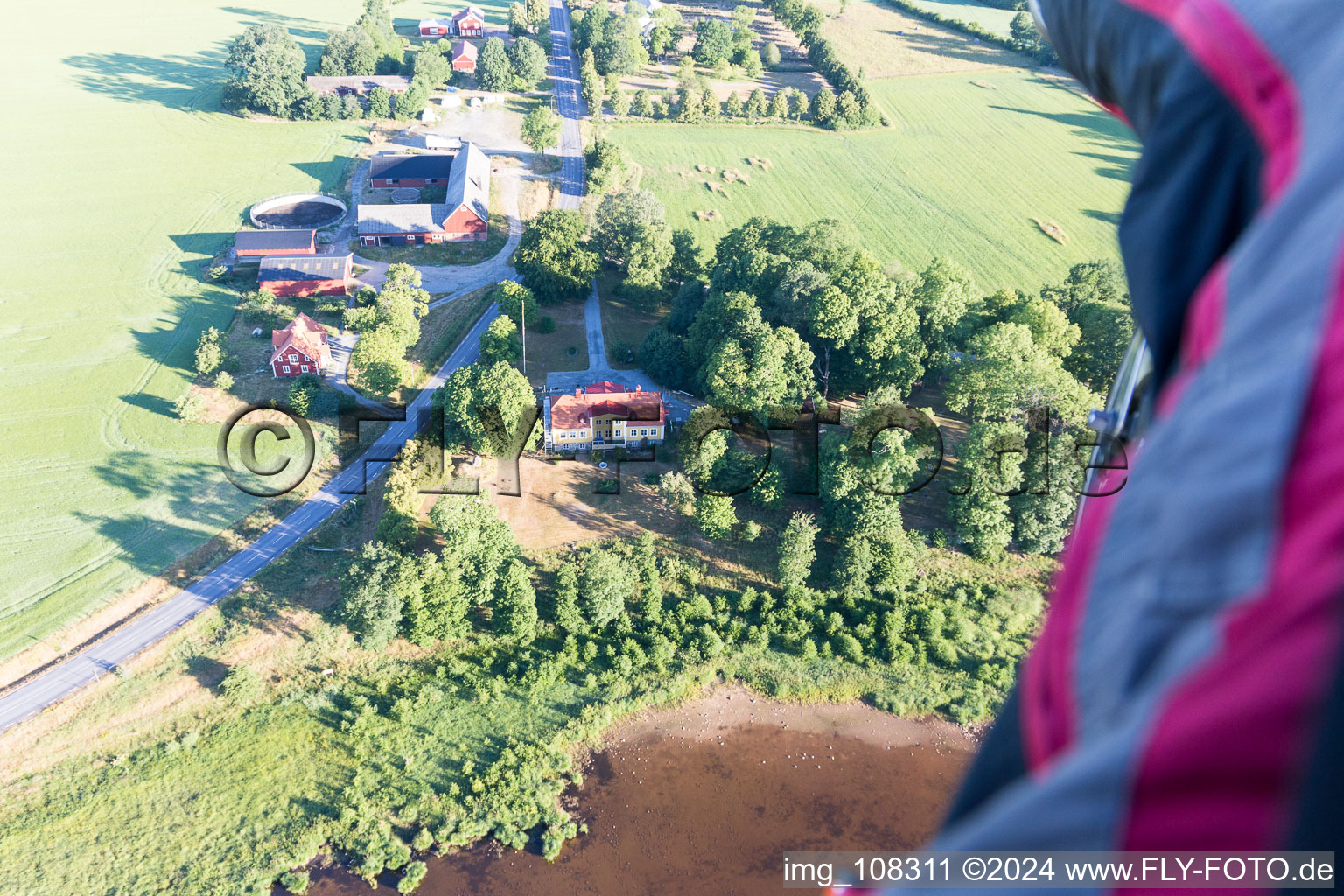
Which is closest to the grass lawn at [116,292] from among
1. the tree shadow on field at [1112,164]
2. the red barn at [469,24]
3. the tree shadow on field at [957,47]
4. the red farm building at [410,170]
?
the red farm building at [410,170]

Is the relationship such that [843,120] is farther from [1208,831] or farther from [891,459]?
[1208,831]

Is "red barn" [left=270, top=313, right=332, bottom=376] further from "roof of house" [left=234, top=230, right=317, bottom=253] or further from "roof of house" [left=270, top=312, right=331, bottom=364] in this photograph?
"roof of house" [left=234, top=230, right=317, bottom=253]

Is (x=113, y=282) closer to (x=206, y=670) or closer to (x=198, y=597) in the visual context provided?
(x=198, y=597)

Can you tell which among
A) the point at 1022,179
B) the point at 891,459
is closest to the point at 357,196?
the point at 891,459

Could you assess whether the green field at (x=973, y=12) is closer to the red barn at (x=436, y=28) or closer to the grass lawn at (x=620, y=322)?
the red barn at (x=436, y=28)

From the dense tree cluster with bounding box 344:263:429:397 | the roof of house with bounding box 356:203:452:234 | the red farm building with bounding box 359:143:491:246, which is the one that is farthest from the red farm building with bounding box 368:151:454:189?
the dense tree cluster with bounding box 344:263:429:397

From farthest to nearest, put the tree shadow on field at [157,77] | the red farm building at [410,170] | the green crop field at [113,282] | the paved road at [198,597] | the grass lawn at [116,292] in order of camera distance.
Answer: the tree shadow on field at [157,77] → the red farm building at [410,170] → the green crop field at [113,282] → the grass lawn at [116,292] → the paved road at [198,597]

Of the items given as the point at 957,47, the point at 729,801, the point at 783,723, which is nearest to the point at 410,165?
the point at 783,723
